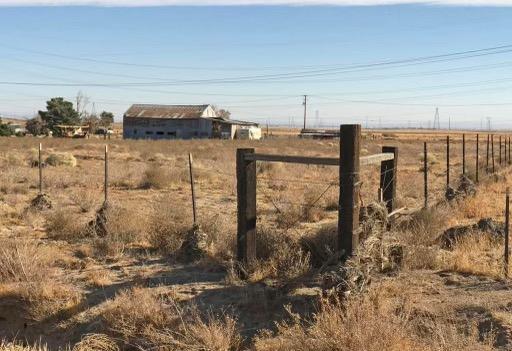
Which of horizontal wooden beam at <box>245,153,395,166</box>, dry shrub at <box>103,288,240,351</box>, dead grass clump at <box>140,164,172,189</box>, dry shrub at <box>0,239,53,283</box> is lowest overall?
dry shrub at <box>103,288,240,351</box>

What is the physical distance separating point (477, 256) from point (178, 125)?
7178 cm

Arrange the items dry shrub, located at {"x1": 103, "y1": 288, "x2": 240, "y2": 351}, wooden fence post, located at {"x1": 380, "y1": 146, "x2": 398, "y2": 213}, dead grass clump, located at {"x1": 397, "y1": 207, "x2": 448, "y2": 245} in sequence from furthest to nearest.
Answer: dead grass clump, located at {"x1": 397, "y1": 207, "x2": 448, "y2": 245}
wooden fence post, located at {"x1": 380, "y1": 146, "x2": 398, "y2": 213}
dry shrub, located at {"x1": 103, "y1": 288, "x2": 240, "y2": 351}

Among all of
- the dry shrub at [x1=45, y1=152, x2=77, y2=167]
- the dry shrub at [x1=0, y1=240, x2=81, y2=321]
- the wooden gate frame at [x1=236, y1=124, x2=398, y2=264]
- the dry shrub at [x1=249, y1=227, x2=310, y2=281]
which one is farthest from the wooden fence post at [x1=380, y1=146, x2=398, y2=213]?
the dry shrub at [x1=45, y1=152, x2=77, y2=167]

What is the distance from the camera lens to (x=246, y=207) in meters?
8.08

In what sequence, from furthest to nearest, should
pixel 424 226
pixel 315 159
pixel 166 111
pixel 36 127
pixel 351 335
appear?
pixel 36 127, pixel 166 111, pixel 424 226, pixel 315 159, pixel 351 335

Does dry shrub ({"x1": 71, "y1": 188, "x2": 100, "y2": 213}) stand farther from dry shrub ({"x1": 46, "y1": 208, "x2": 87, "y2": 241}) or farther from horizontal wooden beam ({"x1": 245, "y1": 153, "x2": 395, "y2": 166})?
horizontal wooden beam ({"x1": 245, "y1": 153, "x2": 395, "y2": 166})

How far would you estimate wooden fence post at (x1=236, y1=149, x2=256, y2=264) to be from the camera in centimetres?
808

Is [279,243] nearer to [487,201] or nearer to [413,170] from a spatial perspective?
[487,201]

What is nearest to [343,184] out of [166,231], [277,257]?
[277,257]

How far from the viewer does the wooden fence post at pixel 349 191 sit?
21.7 ft

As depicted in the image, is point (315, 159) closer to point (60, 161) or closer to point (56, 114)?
point (60, 161)

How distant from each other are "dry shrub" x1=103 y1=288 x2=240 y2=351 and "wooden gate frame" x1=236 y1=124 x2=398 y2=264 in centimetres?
154

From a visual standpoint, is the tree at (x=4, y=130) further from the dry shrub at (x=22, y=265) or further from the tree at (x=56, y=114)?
the dry shrub at (x=22, y=265)

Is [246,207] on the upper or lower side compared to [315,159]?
lower
